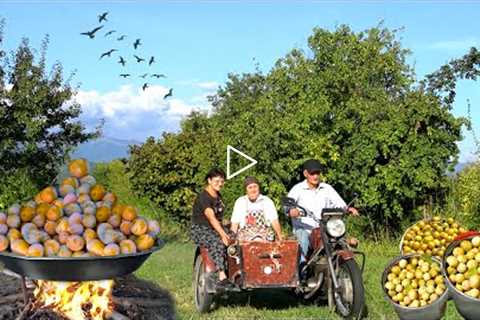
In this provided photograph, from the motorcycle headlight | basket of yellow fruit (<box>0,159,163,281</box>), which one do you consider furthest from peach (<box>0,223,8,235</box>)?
the motorcycle headlight

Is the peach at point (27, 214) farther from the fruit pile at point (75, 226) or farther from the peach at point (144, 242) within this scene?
the peach at point (144, 242)

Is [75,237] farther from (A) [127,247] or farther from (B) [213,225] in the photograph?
(B) [213,225]

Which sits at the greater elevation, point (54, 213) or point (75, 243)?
point (54, 213)

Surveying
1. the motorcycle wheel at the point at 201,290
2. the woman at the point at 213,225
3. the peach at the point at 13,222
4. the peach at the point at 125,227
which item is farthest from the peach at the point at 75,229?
the motorcycle wheel at the point at 201,290

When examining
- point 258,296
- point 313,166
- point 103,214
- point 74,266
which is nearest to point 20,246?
point 74,266

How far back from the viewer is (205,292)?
7.87 metres

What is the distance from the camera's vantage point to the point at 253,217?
8188 mm

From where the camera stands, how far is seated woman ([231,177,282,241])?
26.7 feet

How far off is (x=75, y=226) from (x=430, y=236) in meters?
4.62

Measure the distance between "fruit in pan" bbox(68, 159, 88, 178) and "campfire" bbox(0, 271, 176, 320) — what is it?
628 mm

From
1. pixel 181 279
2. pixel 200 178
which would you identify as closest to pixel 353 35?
pixel 200 178

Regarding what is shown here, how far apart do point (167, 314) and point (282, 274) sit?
3.01 meters

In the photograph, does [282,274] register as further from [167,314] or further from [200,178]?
[200,178]

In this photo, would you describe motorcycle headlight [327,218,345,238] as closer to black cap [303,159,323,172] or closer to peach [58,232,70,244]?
black cap [303,159,323,172]
